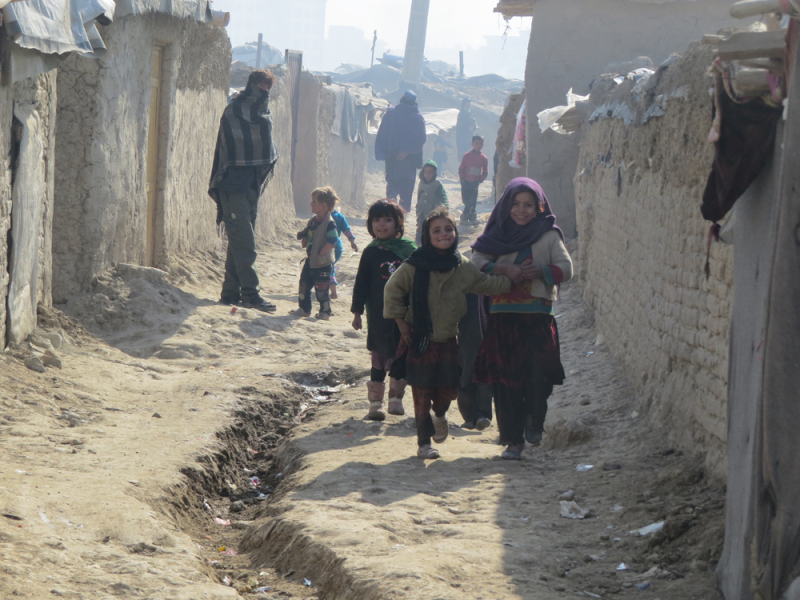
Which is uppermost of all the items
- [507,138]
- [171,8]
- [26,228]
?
[171,8]

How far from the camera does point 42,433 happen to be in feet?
13.2

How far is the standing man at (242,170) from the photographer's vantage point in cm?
726

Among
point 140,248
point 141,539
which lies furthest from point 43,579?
point 140,248

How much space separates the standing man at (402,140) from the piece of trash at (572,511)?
10.8 meters

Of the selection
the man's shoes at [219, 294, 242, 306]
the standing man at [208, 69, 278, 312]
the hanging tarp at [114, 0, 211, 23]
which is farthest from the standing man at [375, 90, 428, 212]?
the man's shoes at [219, 294, 242, 306]

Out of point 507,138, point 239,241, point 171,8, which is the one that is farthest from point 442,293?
point 507,138

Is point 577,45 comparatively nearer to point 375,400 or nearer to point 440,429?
point 375,400

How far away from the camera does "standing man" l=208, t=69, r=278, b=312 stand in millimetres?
7258

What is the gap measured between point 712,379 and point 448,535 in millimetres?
1319

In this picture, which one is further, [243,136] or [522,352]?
[243,136]

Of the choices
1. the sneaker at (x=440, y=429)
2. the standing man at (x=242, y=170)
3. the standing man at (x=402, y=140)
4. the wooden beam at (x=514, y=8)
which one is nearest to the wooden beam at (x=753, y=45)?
the sneaker at (x=440, y=429)

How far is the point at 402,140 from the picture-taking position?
46.2 feet

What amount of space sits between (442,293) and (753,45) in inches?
78.9

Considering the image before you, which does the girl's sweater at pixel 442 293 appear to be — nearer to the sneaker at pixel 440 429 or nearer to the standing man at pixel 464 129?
the sneaker at pixel 440 429
